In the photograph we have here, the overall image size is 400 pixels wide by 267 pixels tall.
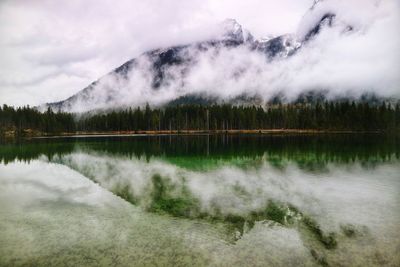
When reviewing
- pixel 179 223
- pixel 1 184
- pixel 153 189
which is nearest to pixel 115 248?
pixel 179 223

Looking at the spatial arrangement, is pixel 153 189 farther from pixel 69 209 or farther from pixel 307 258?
pixel 307 258

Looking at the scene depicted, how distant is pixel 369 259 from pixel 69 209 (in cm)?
2043

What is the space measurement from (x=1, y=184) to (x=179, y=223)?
25.9m

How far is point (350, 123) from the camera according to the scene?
18100 centimetres

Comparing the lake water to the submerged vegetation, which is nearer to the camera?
the lake water

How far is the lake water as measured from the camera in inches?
630

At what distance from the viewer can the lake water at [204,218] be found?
52.5 ft

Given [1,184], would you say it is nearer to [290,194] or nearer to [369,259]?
[290,194]

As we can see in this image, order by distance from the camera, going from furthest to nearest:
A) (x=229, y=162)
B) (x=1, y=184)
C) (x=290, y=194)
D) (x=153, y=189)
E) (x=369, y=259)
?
(x=229, y=162) → (x=1, y=184) → (x=153, y=189) → (x=290, y=194) → (x=369, y=259)

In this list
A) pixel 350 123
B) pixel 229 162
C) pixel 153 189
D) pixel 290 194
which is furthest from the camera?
pixel 350 123

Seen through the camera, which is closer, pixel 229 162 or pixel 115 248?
pixel 115 248

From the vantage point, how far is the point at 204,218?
71.7 feet

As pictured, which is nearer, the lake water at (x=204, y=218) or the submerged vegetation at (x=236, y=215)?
the lake water at (x=204, y=218)

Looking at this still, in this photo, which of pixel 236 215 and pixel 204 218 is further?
pixel 236 215
